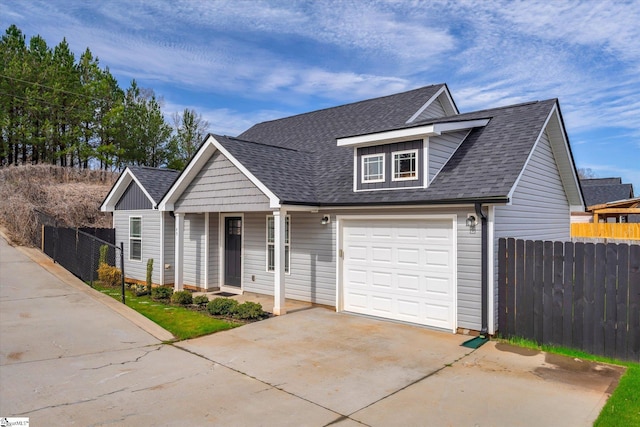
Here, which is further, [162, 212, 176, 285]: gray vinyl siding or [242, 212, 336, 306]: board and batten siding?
[162, 212, 176, 285]: gray vinyl siding

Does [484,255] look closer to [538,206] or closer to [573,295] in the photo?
[573,295]

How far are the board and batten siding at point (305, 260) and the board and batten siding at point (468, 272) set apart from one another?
125 inches

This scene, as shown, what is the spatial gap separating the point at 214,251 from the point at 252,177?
4224mm

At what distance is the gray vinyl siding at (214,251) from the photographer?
12.8 meters

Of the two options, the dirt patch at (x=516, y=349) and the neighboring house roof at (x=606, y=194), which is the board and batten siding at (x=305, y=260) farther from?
the neighboring house roof at (x=606, y=194)

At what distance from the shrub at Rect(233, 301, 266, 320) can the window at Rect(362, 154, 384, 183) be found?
3895 mm

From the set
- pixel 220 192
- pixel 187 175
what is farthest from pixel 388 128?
pixel 187 175

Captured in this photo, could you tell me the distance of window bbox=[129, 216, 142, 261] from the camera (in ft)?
47.8

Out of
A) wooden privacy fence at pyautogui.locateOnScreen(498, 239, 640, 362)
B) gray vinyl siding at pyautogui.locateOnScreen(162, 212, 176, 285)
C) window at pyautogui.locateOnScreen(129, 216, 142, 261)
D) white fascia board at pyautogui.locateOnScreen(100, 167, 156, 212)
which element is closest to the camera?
wooden privacy fence at pyautogui.locateOnScreen(498, 239, 640, 362)

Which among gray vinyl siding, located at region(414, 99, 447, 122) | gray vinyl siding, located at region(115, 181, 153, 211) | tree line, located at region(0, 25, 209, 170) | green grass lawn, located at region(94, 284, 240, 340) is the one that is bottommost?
green grass lawn, located at region(94, 284, 240, 340)

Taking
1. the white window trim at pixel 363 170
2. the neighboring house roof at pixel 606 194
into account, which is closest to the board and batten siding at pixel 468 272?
the white window trim at pixel 363 170

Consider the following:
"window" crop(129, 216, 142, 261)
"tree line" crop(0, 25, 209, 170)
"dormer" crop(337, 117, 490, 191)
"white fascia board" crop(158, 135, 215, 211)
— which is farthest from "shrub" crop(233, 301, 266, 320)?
"tree line" crop(0, 25, 209, 170)

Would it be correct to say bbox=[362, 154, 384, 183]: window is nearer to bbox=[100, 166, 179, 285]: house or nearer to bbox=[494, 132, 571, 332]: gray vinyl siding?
bbox=[494, 132, 571, 332]: gray vinyl siding

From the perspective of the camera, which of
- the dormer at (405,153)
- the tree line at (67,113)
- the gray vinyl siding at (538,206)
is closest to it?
the gray vinyl siding at (538,206)
